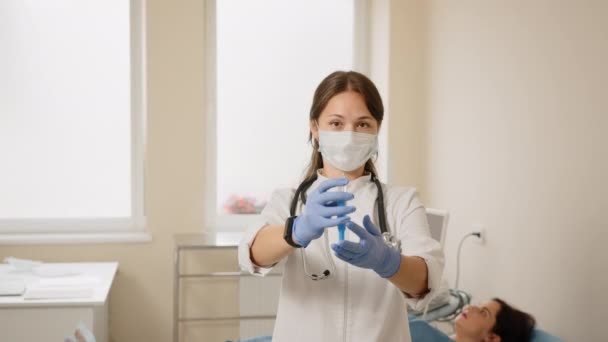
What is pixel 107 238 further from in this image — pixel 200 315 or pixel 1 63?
pixel 1 63

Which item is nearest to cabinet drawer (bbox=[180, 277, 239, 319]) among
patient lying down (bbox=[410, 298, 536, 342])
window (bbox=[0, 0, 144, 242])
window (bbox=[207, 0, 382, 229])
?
window (bbox=[207, 0, 382, 229])

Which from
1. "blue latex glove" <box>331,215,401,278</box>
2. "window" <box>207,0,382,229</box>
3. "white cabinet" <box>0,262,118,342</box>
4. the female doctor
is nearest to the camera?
"blue latex glove" <box>331,215,401,278</box>

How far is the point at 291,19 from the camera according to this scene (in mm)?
3990

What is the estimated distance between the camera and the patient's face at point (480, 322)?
2445 mm

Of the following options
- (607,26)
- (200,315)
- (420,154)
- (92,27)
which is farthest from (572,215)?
(92,27)

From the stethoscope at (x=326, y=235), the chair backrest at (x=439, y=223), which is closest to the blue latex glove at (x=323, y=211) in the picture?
the stethoscope at (x=326, y=235)

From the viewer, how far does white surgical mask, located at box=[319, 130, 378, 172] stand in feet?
4.31

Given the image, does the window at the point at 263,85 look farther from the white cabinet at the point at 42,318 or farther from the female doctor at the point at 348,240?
the female doctor at the point at 348,240

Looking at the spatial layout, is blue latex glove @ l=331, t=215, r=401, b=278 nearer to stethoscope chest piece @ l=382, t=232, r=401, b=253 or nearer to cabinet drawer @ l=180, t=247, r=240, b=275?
stethoscope chest piece @ l=382, t=232, r=401, b=253

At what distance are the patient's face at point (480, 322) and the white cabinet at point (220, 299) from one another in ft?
4.61

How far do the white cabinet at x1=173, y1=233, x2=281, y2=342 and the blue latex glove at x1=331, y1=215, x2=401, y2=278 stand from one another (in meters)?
2.56

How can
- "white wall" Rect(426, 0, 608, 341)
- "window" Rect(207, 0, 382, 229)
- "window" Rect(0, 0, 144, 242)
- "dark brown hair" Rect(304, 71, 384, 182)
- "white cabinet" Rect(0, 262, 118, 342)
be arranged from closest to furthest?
"dark brown hair" Rect(304, 71, 384, 182) < "white wall" Rect(426, 0, 608, 341) < "white cabinet" Rect(0, 262, 118, 342) < "window" Rect(0, 0, 144, 242) < "window" Rect(207, 0, 382, 229)

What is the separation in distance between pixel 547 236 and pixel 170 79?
2104mm

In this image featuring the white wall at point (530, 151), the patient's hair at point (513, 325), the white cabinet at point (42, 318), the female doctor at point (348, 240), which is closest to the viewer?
the female doctor at point (348, 240)
